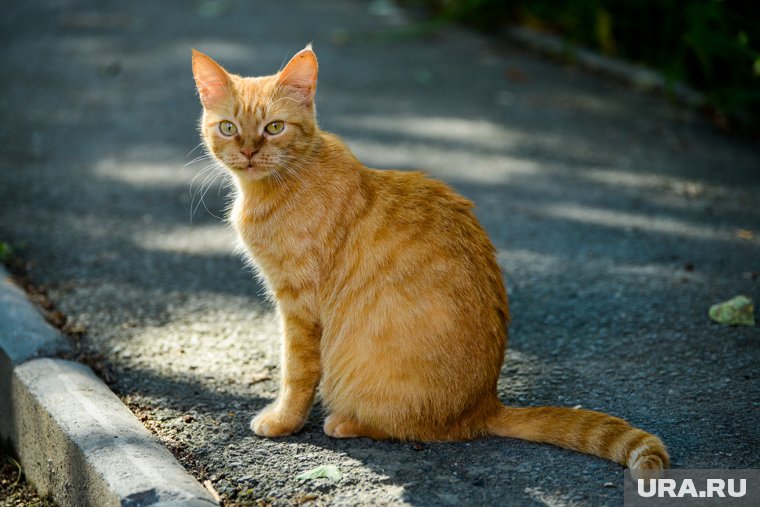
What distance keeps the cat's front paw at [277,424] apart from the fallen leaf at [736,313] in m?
1.95

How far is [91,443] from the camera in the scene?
2678mm

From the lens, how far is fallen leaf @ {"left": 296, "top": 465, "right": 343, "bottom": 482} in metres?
2.66

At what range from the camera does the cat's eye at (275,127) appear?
2928 millimetres

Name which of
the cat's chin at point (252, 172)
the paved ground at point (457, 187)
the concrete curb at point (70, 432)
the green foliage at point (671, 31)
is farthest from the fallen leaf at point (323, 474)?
the green foliage at point (671, 31)

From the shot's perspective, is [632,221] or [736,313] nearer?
[736,313]

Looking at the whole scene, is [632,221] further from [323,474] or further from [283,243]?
[323,474]

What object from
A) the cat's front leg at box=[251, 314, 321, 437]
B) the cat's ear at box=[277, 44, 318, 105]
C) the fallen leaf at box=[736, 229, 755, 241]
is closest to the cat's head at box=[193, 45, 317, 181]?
the cat's ear at box=[277, 44, 318, 105]

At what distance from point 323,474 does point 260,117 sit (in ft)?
4.03

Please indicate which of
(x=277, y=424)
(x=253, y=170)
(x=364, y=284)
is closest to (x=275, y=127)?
(x=253, y=170)

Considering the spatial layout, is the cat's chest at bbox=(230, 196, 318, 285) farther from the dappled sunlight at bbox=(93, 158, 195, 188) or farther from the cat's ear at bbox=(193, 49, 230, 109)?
the dappled sunlight at bbox=(93, 158, 195, 188)

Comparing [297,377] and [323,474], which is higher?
[297,377]

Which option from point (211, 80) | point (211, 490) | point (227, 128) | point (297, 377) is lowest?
point (211, 490)

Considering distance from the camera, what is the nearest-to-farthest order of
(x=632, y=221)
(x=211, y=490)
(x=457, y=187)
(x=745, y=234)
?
(x=211, y=490) → (x=745, y=234) → (x=632, y=221) → (x=457, y=187)

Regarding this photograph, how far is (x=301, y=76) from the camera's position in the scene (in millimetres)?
2980
